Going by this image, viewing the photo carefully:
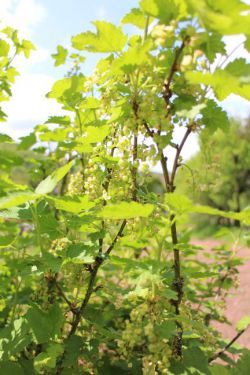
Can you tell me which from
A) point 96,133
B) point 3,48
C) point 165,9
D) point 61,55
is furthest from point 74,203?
point 61,55

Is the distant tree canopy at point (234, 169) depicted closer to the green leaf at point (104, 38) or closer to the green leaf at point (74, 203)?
the green leaf at point (74, 203)

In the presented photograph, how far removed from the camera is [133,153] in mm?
1901

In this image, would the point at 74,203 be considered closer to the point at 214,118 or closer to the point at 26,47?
the point at 214,118

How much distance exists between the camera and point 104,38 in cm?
168

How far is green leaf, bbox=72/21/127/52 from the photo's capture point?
65.3 inches

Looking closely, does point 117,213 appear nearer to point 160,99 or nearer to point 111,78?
point 160,99

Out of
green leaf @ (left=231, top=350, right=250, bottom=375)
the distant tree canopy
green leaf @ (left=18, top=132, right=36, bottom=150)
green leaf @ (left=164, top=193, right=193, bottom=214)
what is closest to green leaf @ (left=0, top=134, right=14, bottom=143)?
green leaf @ (left=18, top=132, right=36, bottom=150)

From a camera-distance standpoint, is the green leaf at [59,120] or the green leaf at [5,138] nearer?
the green leaf at [59,120]

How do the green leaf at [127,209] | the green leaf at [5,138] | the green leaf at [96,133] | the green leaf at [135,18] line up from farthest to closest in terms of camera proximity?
the green leaf at [5,138]
the green leaf at [96,133]
the green leaf at [135,18]
the green leaf at [127,209]

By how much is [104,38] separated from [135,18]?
16 centimetres

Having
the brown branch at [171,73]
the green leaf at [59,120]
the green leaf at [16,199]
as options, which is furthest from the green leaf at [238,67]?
the green leaf at [59,120]

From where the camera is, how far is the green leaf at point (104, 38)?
1659 millimetres

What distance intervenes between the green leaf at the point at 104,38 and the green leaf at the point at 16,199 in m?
0.71

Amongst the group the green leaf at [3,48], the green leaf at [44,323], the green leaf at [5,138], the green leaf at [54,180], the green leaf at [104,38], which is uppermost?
the green leaf at [3,48]
